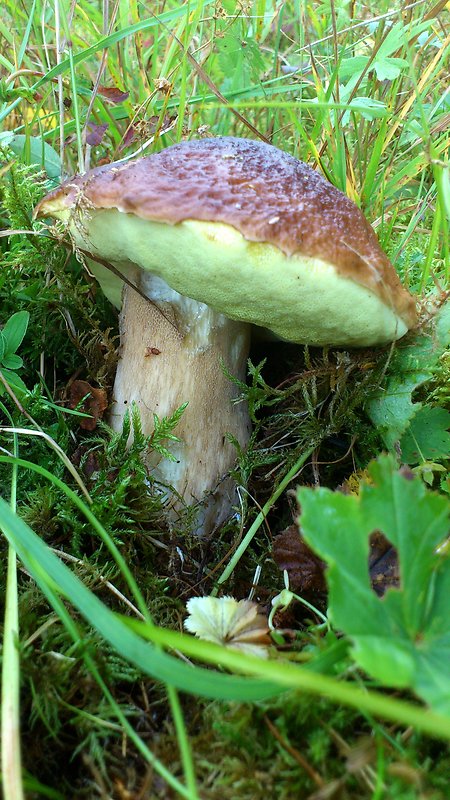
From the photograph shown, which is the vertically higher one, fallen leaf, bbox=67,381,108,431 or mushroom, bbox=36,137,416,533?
mushroom, bbox=36,137,416,533

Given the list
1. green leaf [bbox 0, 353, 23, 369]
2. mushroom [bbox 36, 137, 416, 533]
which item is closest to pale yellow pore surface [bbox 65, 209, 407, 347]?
mushroom [bbox 36, 137, 416, 533]

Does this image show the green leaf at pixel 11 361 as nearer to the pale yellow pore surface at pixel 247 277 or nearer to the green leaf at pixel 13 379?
the green leaf at pixel 13 379

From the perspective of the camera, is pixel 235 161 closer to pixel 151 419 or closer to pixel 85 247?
pixel 85 247

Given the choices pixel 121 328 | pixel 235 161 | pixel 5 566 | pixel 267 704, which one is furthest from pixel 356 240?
pixel 5 566

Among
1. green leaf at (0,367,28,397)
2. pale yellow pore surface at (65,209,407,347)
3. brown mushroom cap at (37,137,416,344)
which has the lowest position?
green leaf at (0,367,28,397)

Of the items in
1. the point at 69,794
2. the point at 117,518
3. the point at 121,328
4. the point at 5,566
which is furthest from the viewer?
the point at 121,328

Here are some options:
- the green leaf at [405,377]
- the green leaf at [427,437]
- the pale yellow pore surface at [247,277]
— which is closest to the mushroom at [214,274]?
the pale yellow pore surface at [247,277]

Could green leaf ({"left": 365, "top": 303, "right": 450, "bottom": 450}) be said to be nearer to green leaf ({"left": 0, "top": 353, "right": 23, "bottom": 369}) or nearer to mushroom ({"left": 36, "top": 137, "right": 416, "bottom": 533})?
mushroom ({"left": 36, "top": 137, "right": 416, "bottom": 533})
